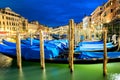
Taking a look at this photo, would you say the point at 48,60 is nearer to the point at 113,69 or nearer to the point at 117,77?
the point at 113,69

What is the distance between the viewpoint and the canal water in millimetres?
12808

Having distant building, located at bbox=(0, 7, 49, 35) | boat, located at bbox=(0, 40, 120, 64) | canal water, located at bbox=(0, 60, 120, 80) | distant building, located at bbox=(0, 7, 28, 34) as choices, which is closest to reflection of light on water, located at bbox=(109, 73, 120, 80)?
canal water, located at bbox=(0, 60, 120, 80)

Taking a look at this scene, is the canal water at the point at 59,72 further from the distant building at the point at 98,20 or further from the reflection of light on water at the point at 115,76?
the distant building at the point at 98,20

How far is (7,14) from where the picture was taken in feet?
205

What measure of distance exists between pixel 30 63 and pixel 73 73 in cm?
493

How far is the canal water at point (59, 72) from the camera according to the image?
12.8m

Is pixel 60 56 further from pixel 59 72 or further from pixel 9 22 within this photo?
pixel 9 22

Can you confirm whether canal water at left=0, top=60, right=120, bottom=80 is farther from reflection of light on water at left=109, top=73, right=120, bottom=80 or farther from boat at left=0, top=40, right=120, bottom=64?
boat at left=0, top=40, right=120, bottom=64

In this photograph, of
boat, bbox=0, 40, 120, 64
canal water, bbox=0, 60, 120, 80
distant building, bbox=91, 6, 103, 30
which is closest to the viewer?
canal water, bbox=0, 60, 120, 80

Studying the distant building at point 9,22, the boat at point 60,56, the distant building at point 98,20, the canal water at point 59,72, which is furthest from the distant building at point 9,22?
the canal water at point 59,72

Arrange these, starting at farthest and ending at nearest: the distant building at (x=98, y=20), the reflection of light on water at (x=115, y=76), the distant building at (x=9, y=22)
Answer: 1. the distant building at (x=9, y=22)
2. the distant building at (x=98, y=20)
3. the reflection of light on water at (x=115, y=76)

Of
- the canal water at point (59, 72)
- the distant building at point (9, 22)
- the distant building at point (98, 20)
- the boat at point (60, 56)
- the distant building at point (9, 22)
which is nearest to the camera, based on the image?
the canal water at point (59, 72)

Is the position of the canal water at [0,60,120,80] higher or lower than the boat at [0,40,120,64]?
lower

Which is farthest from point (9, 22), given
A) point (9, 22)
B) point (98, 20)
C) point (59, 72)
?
point (59, 72)
